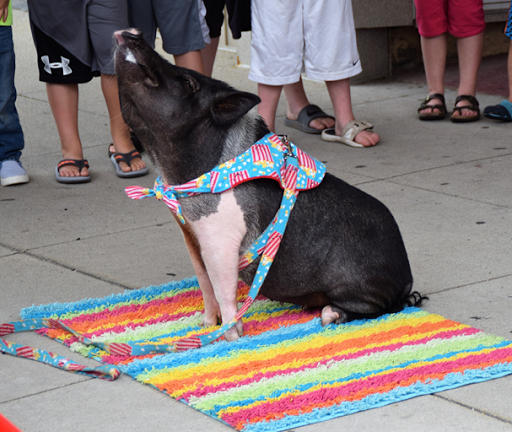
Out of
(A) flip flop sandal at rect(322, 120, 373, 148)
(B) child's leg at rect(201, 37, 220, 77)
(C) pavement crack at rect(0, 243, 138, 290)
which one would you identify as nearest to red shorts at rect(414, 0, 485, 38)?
(A) flip flop sandal at rect(322, 120, 373, 148)

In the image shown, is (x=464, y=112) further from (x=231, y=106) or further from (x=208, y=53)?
(x=231, y=106)

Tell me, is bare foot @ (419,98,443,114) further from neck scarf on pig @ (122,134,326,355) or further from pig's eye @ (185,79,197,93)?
pig's eye @ (185,79,197,93)

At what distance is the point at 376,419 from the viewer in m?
2.41

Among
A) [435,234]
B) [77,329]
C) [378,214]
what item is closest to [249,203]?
[378,214]

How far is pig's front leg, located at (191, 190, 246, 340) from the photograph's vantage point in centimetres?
286

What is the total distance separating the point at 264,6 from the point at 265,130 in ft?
9.69

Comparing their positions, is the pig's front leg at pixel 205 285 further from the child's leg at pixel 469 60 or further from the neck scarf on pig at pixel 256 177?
the child's leg at pixel 469 60

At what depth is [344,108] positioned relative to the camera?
20.1 feet

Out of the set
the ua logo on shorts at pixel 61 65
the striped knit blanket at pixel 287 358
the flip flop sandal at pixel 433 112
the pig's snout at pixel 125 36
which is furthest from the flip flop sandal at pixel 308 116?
the pig's snout at pixel 125 36

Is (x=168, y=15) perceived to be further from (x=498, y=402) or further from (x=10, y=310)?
(x=498, y=402)

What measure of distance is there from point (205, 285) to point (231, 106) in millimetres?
797

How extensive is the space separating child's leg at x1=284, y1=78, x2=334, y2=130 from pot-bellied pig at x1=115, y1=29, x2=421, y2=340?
11.2 ft

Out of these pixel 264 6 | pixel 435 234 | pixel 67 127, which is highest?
pixel 264 6

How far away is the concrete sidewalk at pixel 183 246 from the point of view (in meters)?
2.48
